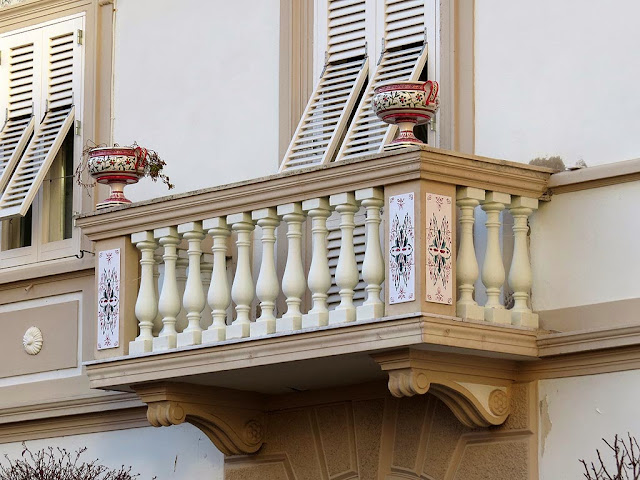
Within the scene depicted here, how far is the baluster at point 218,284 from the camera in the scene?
1038 cm

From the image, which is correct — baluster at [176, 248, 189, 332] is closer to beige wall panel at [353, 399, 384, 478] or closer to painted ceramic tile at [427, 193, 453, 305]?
beige wall panel at [353, 399, 384, 478]

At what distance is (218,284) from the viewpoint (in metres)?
10.5

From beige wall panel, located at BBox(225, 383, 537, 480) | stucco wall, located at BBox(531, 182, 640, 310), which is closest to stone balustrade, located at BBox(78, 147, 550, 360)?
stucco wall, located at BBox(531, 182, 640, 310)

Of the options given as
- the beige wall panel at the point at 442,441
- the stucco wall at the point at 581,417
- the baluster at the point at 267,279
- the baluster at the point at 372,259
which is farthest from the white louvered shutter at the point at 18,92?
the stucco wall at the point at 581,417

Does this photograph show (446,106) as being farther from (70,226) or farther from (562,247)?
(70,226)

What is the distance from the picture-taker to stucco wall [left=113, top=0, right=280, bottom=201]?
11.8 metres

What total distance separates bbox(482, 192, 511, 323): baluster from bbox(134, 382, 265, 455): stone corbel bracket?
2.05 m

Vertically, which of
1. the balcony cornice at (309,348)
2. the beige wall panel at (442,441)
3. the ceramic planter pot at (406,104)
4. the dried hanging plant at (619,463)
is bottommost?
the dried hanging plant at (619,463)

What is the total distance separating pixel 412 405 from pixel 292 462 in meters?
1.00

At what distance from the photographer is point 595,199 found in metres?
9.94

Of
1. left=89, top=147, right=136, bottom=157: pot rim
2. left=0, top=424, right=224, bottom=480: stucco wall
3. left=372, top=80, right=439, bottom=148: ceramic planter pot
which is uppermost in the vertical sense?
left=89, top=147, right=136, bottom=157: pot rim

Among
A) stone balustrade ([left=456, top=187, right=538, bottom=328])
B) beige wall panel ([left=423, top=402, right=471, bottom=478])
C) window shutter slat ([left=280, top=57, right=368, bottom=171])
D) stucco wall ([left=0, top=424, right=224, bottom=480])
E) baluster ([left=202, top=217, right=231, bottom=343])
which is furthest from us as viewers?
stucco wall ([left=0, top=424, right=224, bottom=480])

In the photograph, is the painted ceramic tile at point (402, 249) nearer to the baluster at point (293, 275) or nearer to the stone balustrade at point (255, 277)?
the stone balustrade at point (255, 277)

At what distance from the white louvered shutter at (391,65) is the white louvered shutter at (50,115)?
2619 mm
